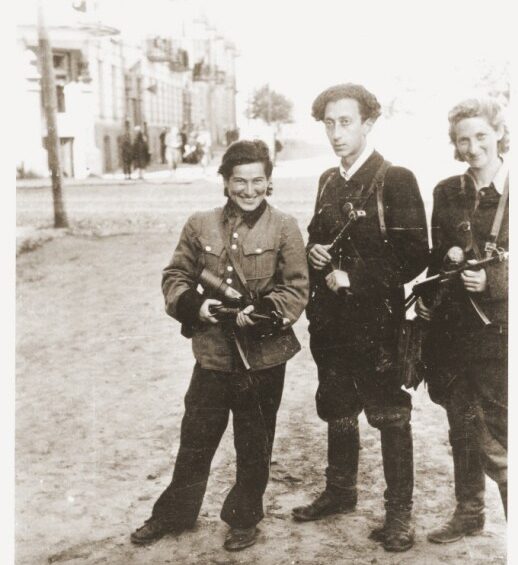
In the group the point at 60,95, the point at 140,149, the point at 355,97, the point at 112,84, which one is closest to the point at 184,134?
the point at 140,149

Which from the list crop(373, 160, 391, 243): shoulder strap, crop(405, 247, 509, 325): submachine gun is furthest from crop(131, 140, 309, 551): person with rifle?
crop(405, 247, 509, 325): submachine gun

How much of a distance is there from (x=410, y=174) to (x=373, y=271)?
275 millimetres

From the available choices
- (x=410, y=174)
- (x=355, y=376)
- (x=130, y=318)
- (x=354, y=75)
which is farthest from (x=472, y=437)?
(x=130, y=318)

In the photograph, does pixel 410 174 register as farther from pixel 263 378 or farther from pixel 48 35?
pixel 48 35

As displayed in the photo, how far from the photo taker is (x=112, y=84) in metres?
2.60

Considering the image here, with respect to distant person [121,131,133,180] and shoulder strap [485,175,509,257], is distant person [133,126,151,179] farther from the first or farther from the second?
shoulder strap [485,175,509,257]

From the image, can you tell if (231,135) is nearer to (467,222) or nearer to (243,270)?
(243,270)

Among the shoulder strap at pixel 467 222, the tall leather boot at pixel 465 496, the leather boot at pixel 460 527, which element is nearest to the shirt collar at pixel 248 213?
the shoulder strap at pixel 467 222

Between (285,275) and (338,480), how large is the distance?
677 mm

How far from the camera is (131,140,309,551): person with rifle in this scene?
197 cm

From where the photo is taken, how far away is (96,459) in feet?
8.41

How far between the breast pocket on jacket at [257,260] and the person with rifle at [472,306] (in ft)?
1.40

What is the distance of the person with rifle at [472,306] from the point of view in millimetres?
1919

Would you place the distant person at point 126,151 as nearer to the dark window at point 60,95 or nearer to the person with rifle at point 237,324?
the dark window at point 60,95
